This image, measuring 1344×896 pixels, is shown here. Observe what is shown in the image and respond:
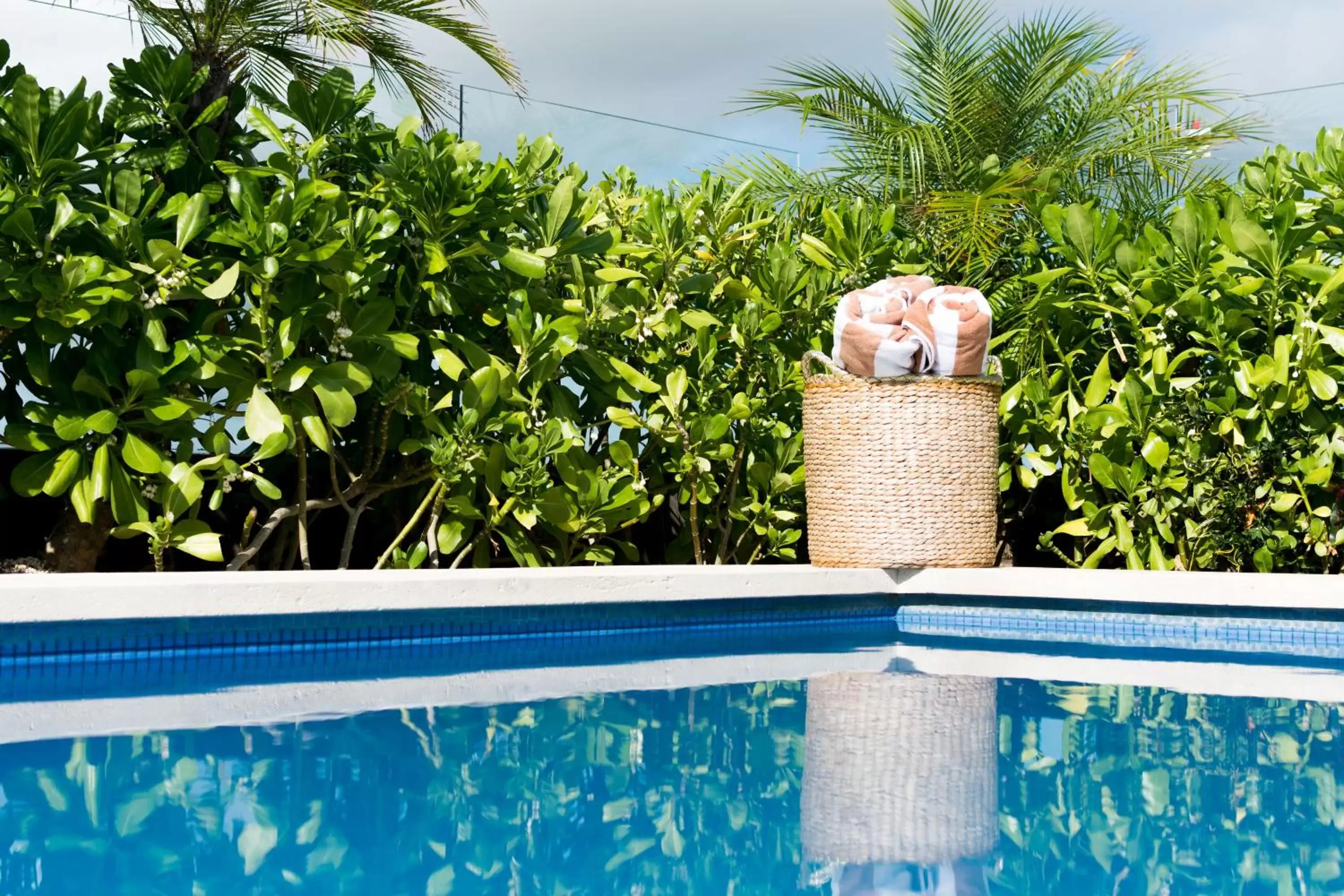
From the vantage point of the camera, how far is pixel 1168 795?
246 cm

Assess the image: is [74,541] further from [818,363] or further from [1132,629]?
[1132,629]

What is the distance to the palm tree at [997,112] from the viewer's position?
19.3 feet

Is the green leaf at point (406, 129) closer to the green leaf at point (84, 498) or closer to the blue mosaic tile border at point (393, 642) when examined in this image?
the green leaf at point (84, 498)

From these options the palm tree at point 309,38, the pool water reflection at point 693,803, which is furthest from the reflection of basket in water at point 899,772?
the palm tree at point 309,38

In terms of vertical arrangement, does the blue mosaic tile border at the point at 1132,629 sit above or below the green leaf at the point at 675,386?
below

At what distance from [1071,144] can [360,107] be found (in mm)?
3330

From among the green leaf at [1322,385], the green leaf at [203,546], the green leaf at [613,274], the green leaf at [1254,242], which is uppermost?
the green leaf at [1254,242]

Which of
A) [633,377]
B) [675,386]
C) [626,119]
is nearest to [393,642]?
[633,377]

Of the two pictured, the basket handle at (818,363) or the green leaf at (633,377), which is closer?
the green leaf at (633,377)

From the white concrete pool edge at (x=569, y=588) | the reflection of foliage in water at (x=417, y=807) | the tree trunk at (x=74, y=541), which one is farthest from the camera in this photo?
the tree trunk at (x=74, y=541)

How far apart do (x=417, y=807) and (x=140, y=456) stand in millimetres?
2015

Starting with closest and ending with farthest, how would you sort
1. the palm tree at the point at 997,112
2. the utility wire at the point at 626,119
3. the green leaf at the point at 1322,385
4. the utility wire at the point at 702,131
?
the green leaf at the point at 1322,385
the palm tree at the point at 997,112
the utility wire at the point at 702,131
the utility wire at the point at 626,119

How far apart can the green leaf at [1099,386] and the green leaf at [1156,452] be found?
0.24 metres

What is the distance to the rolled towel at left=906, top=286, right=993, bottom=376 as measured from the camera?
4891 millimetres
